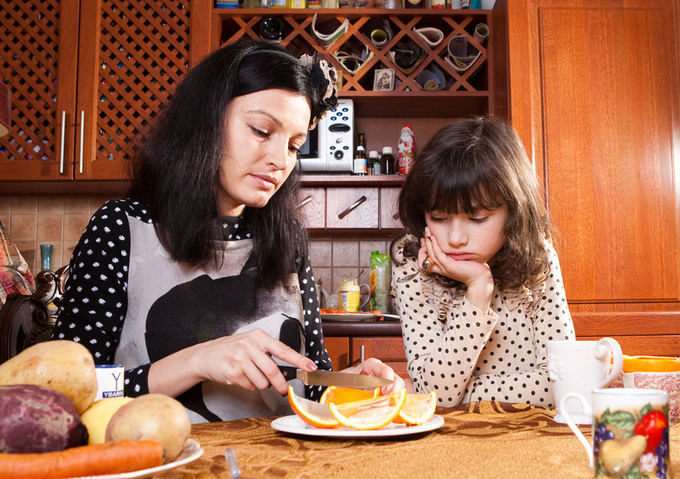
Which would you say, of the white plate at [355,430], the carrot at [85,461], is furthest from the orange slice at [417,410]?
the carrot at [85,461]

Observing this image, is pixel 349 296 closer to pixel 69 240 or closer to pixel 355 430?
pixel 69 240

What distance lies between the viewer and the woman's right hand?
83 cm

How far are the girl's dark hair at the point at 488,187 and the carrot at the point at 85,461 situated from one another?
885mm

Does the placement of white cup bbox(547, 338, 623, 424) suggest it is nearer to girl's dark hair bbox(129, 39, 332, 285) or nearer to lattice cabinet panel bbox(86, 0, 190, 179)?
girl's dark hair bbox(129, 39, 332, 285)

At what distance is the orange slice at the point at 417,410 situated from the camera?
30.6 inches

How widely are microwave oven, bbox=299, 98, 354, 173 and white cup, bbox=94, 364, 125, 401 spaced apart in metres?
2.17

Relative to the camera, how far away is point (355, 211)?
116 inches

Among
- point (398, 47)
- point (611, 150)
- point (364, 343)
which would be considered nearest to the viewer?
point (364, 343)

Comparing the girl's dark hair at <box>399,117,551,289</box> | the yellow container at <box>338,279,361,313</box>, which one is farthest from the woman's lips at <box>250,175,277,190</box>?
the yellow container at <box>338,279,361,313</box>

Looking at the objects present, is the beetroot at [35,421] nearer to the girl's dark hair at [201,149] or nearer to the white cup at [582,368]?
the white cup at [582,368]

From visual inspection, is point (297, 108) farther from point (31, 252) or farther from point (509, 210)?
A: point (31, 252)

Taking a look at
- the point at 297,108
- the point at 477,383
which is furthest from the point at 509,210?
the point at 297,108

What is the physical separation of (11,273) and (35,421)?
1.90 meters

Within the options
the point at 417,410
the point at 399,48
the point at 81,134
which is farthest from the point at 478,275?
the point at 81,134
